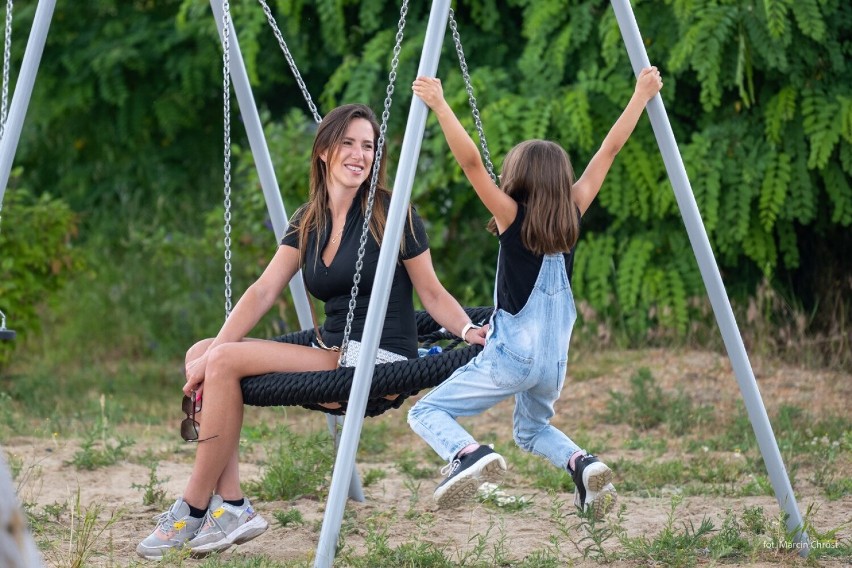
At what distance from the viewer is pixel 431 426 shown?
325cm

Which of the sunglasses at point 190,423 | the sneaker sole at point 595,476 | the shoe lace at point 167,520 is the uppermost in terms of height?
the sunglasses at point 190,423

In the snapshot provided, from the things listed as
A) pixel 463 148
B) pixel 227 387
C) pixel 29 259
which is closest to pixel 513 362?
pixel 463 148

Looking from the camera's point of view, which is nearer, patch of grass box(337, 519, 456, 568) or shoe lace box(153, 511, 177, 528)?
patch of grass box(337, 519, 456, 568)

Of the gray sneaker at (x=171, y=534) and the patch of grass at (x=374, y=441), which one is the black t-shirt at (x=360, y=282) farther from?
the patch of grass at (x=374, y=441)

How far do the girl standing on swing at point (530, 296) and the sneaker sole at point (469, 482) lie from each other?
9cm

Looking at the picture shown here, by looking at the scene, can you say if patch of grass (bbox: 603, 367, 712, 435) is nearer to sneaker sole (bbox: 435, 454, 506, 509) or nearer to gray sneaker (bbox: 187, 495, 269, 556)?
gray sneaker (bbox: 187, 495, 269, 556)

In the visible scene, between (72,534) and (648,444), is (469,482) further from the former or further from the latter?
(648,444)

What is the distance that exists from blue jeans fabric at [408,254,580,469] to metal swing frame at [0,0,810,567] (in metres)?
0.26

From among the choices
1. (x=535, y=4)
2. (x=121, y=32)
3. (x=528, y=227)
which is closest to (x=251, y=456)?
(x=528, y=227)

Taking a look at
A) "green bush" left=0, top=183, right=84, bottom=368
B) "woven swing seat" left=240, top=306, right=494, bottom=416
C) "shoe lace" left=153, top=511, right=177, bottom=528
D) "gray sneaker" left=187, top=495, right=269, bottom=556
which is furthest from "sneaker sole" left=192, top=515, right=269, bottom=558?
"green bush" left=0, top=183, right=84, bottom=368

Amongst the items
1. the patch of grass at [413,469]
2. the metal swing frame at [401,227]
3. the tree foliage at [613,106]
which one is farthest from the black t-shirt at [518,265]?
the tree foliage at [613,106]

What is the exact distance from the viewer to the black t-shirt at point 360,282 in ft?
11.8

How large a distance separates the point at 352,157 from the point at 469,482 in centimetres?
112

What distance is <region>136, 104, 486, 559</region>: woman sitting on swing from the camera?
3488 mm
